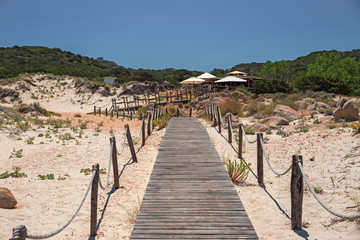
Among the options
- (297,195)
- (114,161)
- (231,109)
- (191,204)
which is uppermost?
(231,109)

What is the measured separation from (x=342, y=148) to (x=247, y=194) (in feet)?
12.2

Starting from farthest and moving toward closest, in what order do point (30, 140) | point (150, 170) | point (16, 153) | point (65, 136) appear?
point (65, 136) → point (30, 140) → point (16, 153) → point (150, 170)

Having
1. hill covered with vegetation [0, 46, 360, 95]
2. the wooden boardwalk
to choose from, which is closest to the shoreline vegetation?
the wooden boardwalk

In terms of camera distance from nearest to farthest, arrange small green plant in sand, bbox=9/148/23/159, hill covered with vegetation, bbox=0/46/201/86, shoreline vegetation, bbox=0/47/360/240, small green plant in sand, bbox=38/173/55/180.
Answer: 1. shoreline vegetation, bbox=0/47/360/240
2. small green plant in sand, bbox=38/173/55/180
3. small green plant in sand, bbox=9/148/23/159
4. hill covered with vegetation, bbox=0/46/201/86

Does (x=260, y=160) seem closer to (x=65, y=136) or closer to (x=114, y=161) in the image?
(x=114, y=161)

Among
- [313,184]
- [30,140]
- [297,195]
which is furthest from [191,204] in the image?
[30,140]

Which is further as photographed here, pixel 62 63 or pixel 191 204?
pixel 62 63

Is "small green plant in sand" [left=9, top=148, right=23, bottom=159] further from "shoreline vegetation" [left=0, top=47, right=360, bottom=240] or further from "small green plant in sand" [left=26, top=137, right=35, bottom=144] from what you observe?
"small green plant in sand" [left=26, top=137, right=35, bottom=144]

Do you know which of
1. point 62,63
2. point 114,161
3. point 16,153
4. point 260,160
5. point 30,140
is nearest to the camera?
point 114,161

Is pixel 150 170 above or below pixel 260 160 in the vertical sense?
below

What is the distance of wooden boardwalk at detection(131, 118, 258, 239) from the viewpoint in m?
3.91

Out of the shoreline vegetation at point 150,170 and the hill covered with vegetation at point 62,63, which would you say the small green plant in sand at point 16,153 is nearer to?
the shoreline vegetation at point 150,170

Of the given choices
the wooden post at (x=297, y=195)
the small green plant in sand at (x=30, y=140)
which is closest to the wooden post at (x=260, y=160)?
the wooden post at (x=297, y=195)

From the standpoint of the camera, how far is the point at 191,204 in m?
4.73
